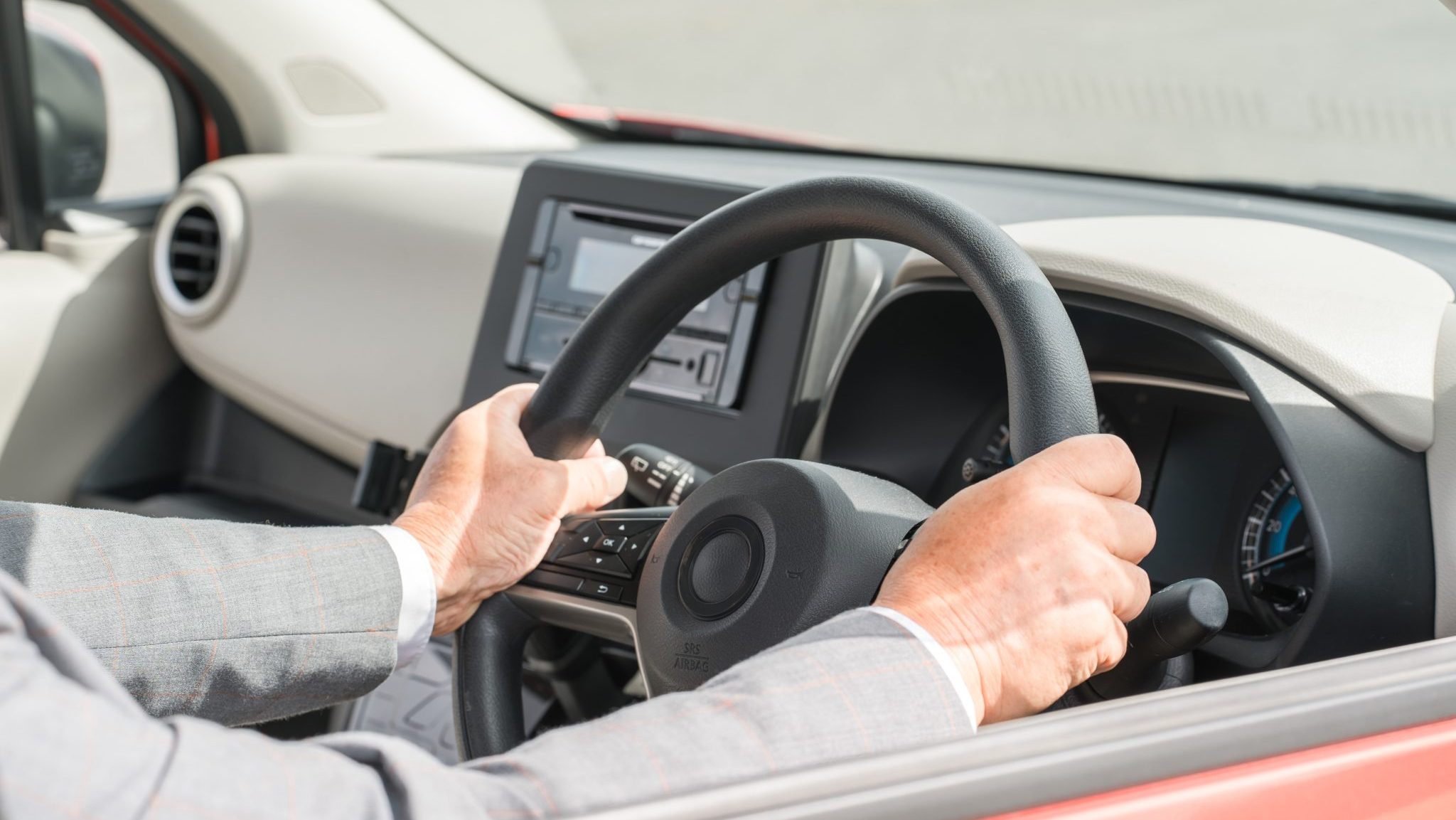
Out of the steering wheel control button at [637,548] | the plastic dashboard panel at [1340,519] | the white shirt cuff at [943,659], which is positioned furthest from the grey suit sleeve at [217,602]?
the plastic dashboard panel at [1340,519]

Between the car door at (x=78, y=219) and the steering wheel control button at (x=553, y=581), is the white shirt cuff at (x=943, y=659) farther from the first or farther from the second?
the car door at (x=78, y=219)

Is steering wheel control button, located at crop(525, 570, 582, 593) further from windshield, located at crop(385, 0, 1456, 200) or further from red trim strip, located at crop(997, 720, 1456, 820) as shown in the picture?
windshield, located at crop(385, 0, 1456, 200)

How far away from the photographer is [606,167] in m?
1.94

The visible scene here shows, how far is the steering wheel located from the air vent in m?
1.53

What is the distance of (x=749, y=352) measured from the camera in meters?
1.75

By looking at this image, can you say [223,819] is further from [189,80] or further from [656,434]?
[189,80]

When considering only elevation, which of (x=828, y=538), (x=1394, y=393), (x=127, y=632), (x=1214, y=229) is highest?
(x=1214, y=229)

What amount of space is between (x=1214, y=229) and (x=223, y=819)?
1.20 m

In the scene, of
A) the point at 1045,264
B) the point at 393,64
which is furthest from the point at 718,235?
the point at 393,64

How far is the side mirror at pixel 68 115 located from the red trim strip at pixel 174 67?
13 centimetres

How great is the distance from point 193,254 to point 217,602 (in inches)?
62.7

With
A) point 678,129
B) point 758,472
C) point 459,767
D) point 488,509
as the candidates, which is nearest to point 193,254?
point 678,129

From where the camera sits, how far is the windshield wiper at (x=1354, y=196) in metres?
1.72

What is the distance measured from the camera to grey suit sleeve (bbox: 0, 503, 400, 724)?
1019 mm
